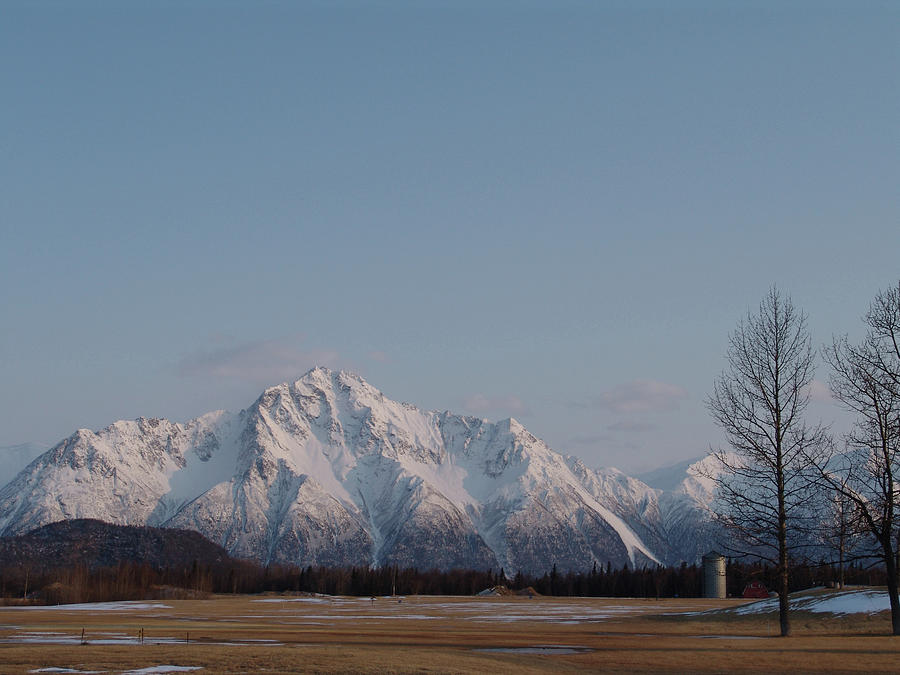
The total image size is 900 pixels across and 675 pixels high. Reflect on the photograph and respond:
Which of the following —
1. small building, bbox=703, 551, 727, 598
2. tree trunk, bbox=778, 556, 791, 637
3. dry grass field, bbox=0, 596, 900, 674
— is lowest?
small building, bbox=703, 551, 727, 598

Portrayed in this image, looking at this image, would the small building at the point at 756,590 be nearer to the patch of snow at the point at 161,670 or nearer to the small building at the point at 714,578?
the small building at the point at 714,578

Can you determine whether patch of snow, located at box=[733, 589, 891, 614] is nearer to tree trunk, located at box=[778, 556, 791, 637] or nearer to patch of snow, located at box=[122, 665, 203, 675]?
tree trunk, located at box=[778, 556, 791, 637]

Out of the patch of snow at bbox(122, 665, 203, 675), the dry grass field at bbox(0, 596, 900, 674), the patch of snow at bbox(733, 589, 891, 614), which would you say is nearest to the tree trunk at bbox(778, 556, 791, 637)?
the dry grass field at bbox(0, 596, 900, 674)

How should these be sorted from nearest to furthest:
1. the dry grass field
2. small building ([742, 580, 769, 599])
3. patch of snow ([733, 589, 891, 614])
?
the dry grass field < patch of snow ([733, 589, 891, 614]) < small building ([742, 580, 769, 599])

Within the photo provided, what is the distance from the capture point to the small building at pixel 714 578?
507ft

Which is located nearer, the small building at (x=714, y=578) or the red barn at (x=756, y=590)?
the red barn at (x=756, y=590)

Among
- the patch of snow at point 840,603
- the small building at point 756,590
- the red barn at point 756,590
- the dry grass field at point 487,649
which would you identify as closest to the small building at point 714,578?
the small building at point 756,590

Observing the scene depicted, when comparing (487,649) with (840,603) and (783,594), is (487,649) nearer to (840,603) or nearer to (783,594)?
(783,594)

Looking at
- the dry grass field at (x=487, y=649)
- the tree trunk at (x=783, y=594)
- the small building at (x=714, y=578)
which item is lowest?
the small building at (x=714, y=578)

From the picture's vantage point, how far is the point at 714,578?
160 metres

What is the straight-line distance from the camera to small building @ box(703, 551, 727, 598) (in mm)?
154625

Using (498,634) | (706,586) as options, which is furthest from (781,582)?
(706,586)

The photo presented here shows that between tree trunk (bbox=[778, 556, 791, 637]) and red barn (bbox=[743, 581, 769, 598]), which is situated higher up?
tree trunk (bbox=[778, 556, 791, 637])

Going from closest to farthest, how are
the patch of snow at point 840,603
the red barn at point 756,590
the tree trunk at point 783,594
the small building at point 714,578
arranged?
1. the tree trunk at point 783,594
2. the patch of snow at point 840,603
3. the red barn at point 756,590
4. the small building at point 714,578
